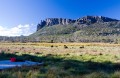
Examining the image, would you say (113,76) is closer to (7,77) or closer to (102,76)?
(102,76)

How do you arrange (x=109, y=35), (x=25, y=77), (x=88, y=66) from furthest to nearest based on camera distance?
(x=109, y=35) → (x=88, y=66) → (x=25, y=77)

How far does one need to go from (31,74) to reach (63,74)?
2.01 m

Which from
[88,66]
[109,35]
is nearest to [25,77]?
[88,66]

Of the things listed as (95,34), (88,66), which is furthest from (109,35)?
(88,66)

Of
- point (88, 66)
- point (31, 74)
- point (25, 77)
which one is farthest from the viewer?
point (88, 66)

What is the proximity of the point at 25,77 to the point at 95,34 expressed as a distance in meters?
186

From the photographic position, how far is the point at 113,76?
15.3 metres

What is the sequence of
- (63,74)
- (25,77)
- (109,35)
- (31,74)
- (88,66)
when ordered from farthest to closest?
1. (109,35)
2. (88,66)
3. (63,74)
4. (31,74)
5. (25,77)

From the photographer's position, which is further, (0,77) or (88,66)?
(88,66)

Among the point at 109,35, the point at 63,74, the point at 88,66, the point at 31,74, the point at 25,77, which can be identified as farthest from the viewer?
the point at 109,35

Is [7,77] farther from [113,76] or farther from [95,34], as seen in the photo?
[95,34]

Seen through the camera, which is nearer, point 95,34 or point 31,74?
point 31,74

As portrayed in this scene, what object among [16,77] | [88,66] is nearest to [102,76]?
[16,77]

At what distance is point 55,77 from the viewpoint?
46.0 ft
